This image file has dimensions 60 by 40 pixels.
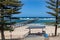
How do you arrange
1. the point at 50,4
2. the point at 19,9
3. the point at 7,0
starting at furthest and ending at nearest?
1. the point at 50,4
2. the point at 19,9
3. the point at 7,0

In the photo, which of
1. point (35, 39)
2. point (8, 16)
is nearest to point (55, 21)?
point (35, 39)

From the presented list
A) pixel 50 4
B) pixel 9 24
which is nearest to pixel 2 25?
pixel 9 24

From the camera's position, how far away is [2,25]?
17172 millimetres

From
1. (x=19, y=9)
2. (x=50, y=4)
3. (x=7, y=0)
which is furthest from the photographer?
(x=50, y=4)

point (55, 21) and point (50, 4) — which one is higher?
point (50, 4)

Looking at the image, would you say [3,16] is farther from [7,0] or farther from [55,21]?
[55,21]

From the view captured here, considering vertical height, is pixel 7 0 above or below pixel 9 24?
above

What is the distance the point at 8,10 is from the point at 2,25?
154 cm

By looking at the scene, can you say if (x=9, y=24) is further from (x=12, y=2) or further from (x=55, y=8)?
(x=55, y=8)

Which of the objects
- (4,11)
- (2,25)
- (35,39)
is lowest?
(35,39)

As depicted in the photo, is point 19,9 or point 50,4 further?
point 50,4

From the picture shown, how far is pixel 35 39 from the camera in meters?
17.4

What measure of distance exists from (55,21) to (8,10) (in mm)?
7047

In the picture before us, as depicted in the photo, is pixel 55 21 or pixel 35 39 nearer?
pixel 35 39
